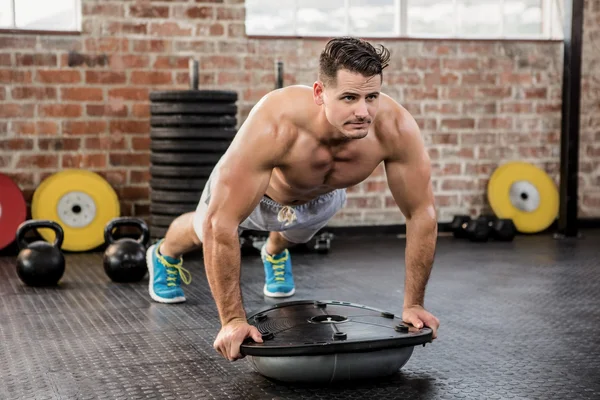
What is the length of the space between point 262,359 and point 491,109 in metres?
4.05

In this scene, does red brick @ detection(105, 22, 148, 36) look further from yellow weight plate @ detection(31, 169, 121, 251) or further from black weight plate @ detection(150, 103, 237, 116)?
yellow weight plate @ detection(31, 169, 121, 251)

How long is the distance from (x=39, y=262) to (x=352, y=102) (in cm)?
221

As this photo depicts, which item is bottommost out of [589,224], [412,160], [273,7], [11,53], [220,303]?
[589,224]

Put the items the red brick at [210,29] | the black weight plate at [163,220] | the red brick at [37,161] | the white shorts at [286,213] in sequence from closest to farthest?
the white shorts at [286,213], the black weight plate at [163,220], the red brick at [37,161], the red brick at [210,29]

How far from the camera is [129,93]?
5.24 metres

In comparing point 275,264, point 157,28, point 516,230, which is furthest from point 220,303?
point 516,230

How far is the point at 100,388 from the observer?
7.47ft

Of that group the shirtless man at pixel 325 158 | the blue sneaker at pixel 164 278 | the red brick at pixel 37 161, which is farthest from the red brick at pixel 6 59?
the shirtless man at pixel 325 158

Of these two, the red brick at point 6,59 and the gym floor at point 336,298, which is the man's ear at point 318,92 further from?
the red brick at point 6,59

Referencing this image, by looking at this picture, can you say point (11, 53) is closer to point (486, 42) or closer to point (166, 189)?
point (166, 189)

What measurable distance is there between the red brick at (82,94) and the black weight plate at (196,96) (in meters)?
0.59

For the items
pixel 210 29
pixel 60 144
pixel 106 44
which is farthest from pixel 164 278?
pixel 210 29

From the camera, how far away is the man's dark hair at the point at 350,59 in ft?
6.97

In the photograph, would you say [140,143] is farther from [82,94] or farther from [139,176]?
[82,94]
